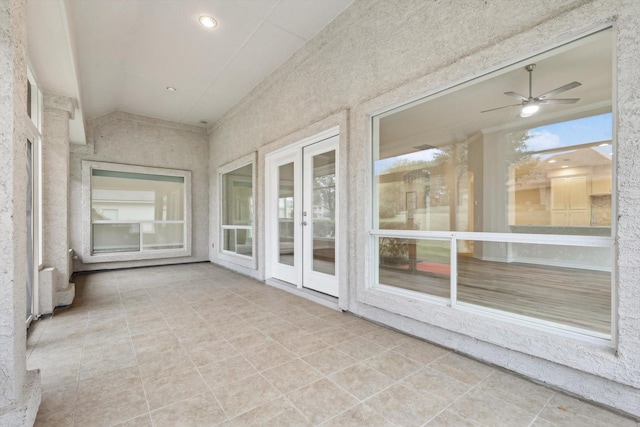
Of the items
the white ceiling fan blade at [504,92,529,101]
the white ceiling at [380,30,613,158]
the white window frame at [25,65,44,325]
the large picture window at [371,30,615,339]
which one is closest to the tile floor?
the white window frame at [25,65,44,325]

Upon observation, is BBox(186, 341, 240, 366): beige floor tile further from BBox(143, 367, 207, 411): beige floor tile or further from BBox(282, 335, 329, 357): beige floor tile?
BBox(282, 335, 329, 357): beige floor tile

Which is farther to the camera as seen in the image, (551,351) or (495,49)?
(495,49)

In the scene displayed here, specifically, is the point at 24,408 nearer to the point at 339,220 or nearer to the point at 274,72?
the point at 339,220

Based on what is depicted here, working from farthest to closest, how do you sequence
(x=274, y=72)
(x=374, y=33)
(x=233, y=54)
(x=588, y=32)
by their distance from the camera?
(x=274, y=72)
(x=233, y=54)
(x=374, y=33)
(x=588, y=32)

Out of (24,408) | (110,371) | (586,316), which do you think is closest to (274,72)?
(110,371)

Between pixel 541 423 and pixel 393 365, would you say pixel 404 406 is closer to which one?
pixel 393 365

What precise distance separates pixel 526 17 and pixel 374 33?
4.90ft

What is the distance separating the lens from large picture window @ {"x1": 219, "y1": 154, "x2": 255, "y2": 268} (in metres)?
5.85

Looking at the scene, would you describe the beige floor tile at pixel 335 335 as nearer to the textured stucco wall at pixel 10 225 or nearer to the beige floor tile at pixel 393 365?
the beige floor tile at pixel 393 365

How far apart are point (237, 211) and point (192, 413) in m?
5.16

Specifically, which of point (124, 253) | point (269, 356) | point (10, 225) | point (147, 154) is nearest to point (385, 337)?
point (269, 356)

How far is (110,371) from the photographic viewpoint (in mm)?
2166

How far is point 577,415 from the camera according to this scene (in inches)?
65.6

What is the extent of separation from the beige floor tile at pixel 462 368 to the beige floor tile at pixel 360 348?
0.47 meters
